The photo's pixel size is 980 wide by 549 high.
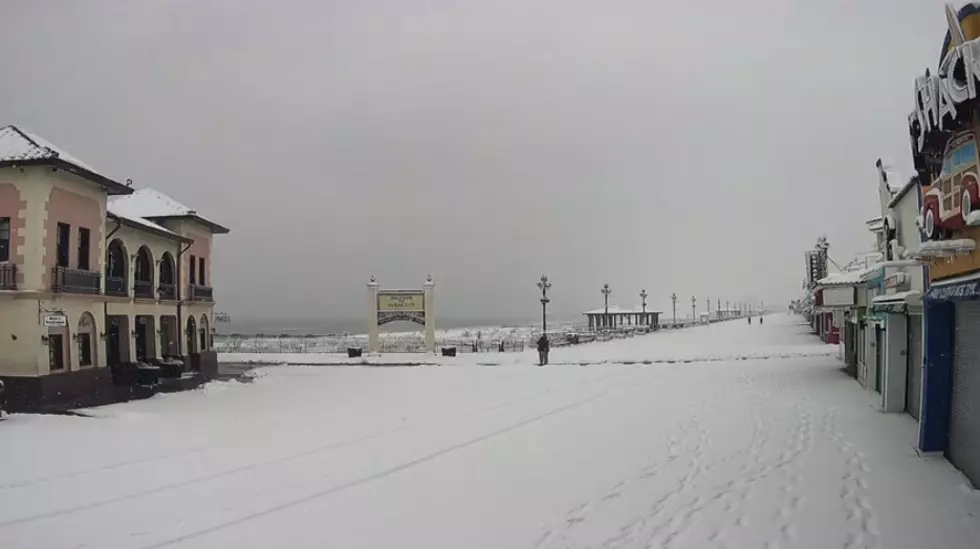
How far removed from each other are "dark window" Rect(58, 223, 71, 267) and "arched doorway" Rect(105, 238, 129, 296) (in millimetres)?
2496

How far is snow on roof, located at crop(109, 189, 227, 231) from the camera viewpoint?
2561 cm

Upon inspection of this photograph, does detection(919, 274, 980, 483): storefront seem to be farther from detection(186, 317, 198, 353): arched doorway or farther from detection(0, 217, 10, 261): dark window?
detection(186, 317, 198, 353): arched doorway

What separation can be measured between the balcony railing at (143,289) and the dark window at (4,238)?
5196mm

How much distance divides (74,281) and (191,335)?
30.9 ft

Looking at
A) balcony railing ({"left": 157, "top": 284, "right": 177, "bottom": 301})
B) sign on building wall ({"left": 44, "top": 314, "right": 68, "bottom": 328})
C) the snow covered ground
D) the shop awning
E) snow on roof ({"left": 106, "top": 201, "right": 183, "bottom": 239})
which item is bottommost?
the snow covered ground

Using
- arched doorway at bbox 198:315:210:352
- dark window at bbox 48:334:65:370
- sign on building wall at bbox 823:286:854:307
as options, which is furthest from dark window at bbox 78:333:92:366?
sign on building wall at bbox 823:286:854:307

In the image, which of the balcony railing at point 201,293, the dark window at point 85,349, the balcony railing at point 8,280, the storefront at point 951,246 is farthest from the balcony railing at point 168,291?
the storefront at point 951,246

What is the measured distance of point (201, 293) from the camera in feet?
89.6

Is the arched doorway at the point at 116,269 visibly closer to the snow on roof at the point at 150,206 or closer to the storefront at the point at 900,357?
the snow on roof at the point at 150,206

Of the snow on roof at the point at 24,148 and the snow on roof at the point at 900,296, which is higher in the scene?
the snow on roof at the point at 24,148

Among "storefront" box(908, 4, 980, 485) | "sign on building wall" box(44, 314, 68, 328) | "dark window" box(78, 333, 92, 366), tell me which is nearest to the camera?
"storefront" box(908, 4, 980, 485)

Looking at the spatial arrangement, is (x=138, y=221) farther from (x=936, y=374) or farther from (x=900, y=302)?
(x=936, y=374)

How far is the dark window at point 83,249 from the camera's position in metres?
18.5

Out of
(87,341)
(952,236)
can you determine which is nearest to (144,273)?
(87,341)
